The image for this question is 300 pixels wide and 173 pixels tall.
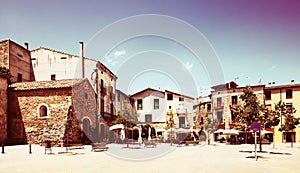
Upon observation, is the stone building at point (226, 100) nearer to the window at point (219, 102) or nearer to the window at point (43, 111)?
the window at point (219, 102)

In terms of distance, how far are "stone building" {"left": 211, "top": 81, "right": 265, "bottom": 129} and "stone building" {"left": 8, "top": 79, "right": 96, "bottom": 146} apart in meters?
21.9

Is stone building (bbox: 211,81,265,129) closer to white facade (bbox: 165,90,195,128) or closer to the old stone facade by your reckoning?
white facade (bbox: 165,90,195,128)

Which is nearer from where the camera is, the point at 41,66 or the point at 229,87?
the point at 41,66

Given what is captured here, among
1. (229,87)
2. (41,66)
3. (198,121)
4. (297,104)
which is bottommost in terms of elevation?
(198,121)

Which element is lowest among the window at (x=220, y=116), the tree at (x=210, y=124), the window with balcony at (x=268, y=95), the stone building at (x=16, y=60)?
the tree at (x=210, y=124)

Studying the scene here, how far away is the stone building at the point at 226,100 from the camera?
3644 cm

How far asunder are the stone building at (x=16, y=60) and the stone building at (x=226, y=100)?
88.2 ft

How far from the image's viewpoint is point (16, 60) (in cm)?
3047

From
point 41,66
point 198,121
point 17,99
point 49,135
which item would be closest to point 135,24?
point 49,135

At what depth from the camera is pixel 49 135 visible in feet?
75.0

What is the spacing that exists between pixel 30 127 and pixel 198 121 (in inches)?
910

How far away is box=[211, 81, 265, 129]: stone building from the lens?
36.4 metres

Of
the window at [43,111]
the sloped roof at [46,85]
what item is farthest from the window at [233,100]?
the window at [43,111]

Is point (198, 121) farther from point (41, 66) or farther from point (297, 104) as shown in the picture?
point (41, 66)
